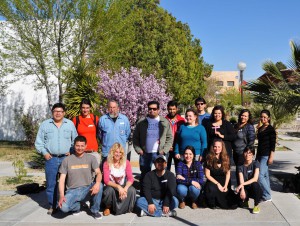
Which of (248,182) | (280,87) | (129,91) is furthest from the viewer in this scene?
(129,91)

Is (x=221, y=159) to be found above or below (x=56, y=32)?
below

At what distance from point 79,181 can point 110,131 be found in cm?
95

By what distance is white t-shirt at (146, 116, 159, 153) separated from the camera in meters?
6.25

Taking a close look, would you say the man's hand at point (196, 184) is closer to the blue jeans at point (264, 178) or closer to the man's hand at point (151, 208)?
the man's hand at point (151, 208)

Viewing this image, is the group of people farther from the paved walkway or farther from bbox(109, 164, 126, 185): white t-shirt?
the paved walkway

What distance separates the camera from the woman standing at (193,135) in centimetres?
618

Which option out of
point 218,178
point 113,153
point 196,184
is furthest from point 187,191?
point 113,153

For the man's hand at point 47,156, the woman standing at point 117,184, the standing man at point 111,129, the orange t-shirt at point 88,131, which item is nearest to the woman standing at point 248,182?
the woman standing at point 117,184

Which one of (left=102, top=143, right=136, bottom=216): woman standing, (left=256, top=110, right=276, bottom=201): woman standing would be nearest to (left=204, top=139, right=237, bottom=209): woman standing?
(left=256, top=110, right=276, bottom=201): woman standing

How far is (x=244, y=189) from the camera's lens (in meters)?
5.98

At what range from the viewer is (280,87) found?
8.27 meters

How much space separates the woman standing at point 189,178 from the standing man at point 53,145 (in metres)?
1.82

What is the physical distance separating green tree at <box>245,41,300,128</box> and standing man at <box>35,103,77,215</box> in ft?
14.5

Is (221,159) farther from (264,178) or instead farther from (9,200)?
(9,200)
